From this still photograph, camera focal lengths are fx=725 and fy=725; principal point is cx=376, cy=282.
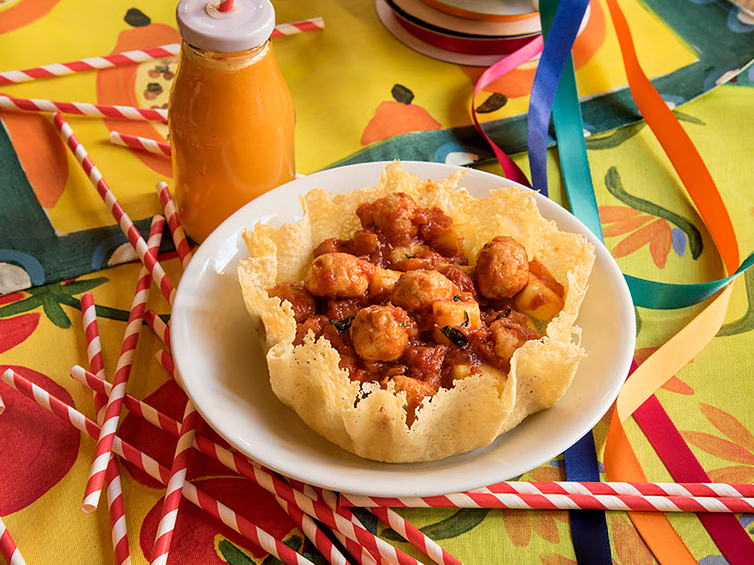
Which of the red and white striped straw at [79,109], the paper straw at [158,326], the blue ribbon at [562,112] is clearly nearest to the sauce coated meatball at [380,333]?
the paper straw at [158,326]

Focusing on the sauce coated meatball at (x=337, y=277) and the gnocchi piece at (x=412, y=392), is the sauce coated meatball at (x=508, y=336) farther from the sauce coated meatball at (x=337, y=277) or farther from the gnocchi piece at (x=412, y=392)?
the sauce coated meatball at (x=337, y=277)

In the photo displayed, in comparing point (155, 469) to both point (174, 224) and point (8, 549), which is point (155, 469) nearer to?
point (8, 549)

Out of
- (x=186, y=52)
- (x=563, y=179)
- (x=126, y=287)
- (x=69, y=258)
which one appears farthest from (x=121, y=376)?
(x=563, y=179)

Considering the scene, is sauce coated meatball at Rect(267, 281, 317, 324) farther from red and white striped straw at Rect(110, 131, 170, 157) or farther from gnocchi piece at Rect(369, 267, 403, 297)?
red and white striped straw at Rect(110, 131, 170, 157)

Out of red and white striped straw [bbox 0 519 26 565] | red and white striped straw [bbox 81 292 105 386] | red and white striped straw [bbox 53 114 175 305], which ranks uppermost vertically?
red and white striped straw [bbox 53 114 175 305]

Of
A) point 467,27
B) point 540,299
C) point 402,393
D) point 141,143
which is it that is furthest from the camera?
point 467,27

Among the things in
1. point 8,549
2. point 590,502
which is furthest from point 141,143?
point 590,502

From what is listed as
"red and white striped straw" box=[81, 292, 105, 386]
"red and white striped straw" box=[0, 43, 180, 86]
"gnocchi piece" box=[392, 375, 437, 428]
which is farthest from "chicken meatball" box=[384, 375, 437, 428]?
"red and white striped straw" box=[0, 43, 180, 86]
